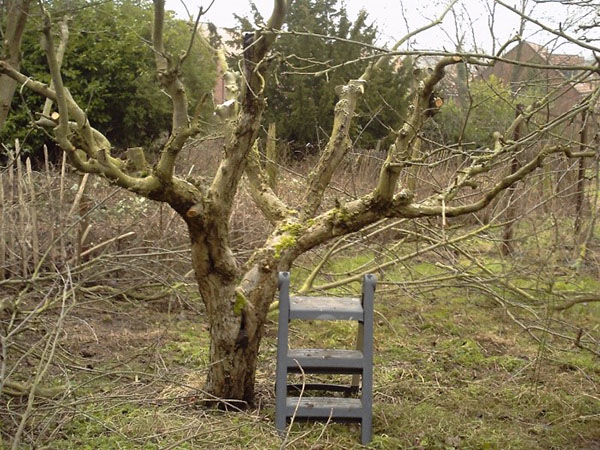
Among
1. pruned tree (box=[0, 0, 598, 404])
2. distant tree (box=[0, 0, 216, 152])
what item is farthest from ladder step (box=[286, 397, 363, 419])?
distant tree (box=[0, 0, 216, 152])

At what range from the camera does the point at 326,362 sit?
180 inches

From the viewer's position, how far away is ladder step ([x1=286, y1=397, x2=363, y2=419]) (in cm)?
454

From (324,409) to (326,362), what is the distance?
11.0 inches

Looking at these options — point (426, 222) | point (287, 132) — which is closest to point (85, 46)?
point (287, 132)

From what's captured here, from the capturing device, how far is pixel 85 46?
12.9m

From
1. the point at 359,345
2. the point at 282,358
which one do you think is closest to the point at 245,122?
the point at 282,358

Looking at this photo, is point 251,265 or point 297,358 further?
point 251,265

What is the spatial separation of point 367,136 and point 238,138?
1127cm

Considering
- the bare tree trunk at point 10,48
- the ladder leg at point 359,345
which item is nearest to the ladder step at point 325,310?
the ladder leg at point 359,345

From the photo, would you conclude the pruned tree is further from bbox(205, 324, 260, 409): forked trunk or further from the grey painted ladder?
the grey painted ladder

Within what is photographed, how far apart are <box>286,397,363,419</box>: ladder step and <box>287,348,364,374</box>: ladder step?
0.63ft

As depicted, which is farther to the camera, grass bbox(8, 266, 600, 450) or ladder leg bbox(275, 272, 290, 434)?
ladder leg bbox(275, 272, 290, 434)

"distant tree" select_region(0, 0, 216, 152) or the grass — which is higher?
"distant tree" select_region(0, 0, 216, 152)

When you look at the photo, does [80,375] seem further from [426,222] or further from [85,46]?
[85,46]
